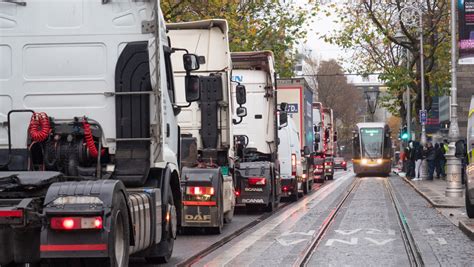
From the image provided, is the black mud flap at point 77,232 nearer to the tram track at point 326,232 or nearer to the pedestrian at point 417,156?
the tram track at point 326,232

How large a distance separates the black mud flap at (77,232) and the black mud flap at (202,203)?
253 inches

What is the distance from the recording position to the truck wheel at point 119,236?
22.8ft

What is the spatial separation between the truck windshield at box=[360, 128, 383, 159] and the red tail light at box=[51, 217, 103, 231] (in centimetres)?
4304

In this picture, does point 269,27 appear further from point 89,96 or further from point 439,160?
point 89,96

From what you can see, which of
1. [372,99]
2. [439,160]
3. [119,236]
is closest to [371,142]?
[439,160]

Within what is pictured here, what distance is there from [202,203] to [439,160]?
81.4 ft

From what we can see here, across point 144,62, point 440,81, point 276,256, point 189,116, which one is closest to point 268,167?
point 189,116

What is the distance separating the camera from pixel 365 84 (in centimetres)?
11456

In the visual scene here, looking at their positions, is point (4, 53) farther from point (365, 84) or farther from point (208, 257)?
point (365, 84)

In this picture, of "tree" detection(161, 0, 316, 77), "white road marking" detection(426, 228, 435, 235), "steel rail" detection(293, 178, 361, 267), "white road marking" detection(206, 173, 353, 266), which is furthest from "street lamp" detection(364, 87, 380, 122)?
"white road marking" detection(426, 228, 435, 235)

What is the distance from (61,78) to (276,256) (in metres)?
4.21

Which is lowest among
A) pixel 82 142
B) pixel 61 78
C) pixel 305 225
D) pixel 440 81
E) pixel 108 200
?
pixel 305 225

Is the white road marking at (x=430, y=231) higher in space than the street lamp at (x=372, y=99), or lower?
lower

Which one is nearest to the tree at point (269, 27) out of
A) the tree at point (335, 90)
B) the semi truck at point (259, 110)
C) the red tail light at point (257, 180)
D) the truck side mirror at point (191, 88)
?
the semi truck at point (259, 110)
